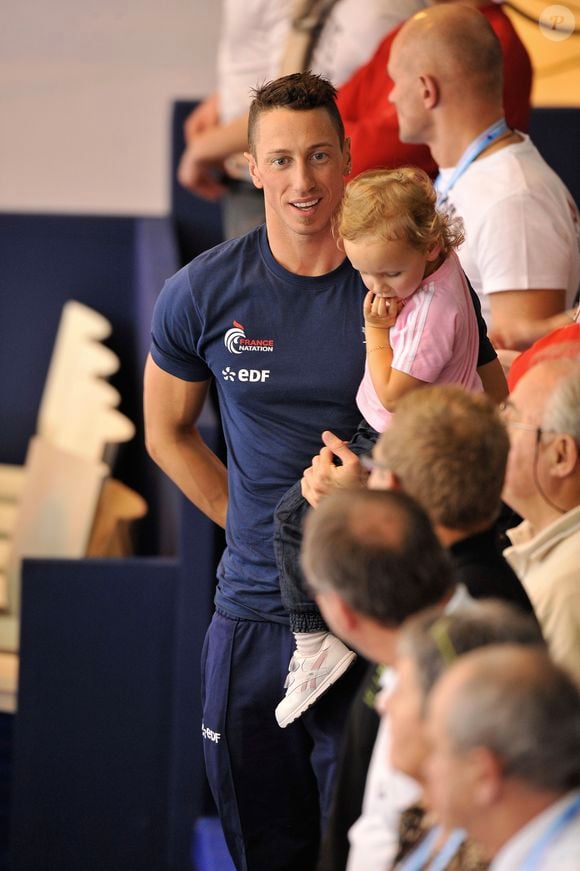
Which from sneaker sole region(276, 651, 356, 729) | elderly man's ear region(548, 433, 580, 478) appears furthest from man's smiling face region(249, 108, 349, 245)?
sneaker sole region(276, 651, 356, 729)

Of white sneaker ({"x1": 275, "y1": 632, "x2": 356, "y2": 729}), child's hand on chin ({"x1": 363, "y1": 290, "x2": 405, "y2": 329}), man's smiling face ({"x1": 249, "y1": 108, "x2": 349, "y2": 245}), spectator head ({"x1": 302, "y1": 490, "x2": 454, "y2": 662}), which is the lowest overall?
white sneaker ({"x1": 275, "y1": 632, "x2": 356, "y2": 729})

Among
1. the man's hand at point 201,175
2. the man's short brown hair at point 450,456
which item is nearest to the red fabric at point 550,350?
the man's short brown hair at point 450,456

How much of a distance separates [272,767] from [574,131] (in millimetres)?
3522

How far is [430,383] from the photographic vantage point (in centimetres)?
216

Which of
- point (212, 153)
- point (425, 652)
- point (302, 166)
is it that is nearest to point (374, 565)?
point (425, 652)

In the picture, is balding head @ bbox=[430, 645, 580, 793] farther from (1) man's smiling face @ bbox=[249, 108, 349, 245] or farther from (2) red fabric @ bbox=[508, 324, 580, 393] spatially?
(1) man's smiling face @ bbox=[249, 108, 349, 245]

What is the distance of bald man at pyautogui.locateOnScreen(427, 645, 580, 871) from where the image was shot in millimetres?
1120

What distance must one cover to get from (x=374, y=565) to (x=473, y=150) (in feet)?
5.43

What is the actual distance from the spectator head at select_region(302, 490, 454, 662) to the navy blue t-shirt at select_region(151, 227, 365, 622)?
0.87 metres

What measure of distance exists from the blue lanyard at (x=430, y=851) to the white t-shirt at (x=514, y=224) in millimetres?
1517

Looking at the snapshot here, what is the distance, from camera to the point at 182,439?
8.95 feet

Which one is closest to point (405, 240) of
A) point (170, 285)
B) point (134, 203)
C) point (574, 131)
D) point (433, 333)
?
point (433, 333)

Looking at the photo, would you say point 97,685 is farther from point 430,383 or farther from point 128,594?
point 430,383

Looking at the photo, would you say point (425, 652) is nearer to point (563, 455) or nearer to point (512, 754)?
point (512, 754)
